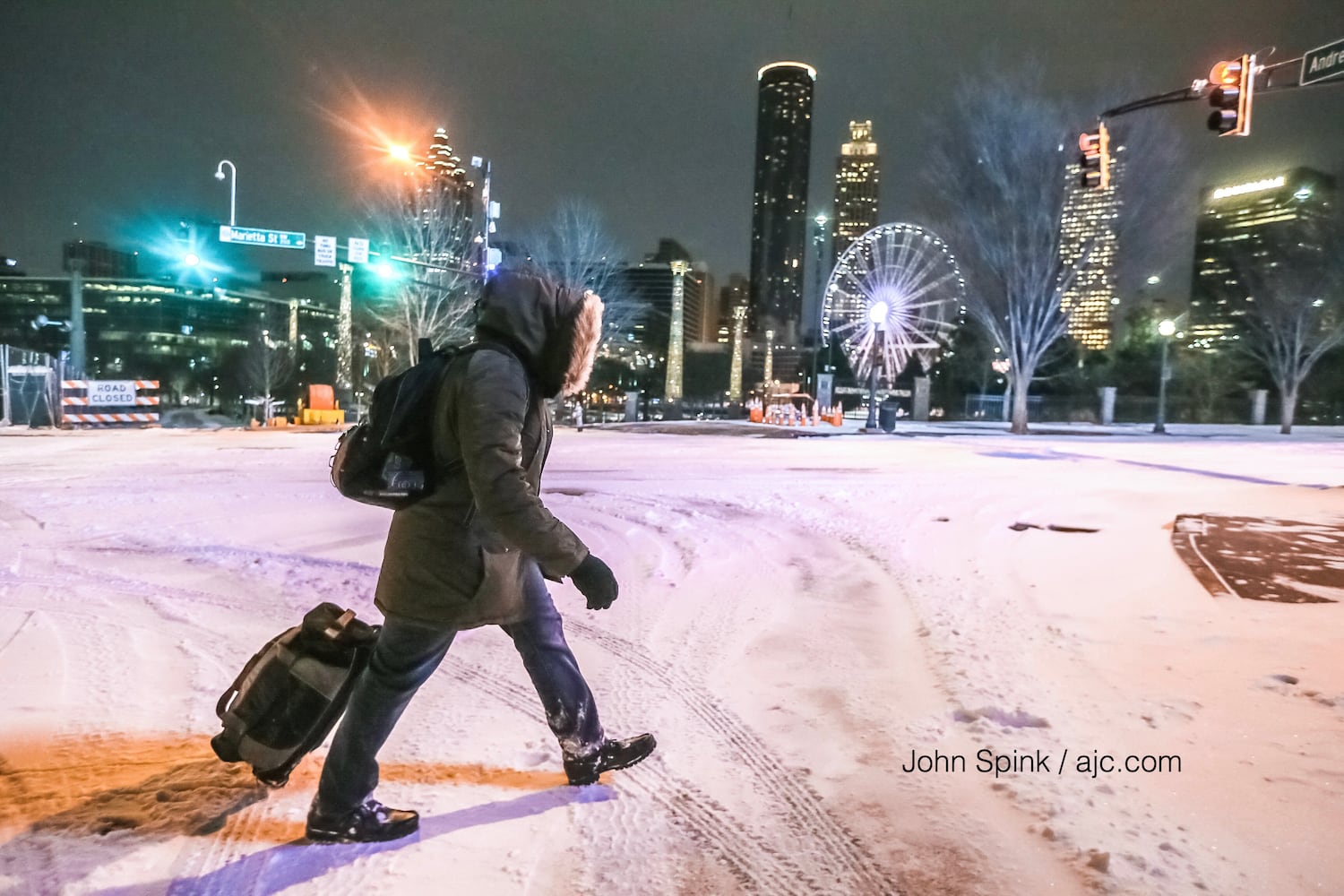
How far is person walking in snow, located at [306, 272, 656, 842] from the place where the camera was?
95.5 inches

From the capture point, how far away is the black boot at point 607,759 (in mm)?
3162

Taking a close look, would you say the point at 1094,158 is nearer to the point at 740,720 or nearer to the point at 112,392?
the point at 740,720

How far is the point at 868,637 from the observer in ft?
17.0

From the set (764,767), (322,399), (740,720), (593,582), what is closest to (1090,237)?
(322,399)

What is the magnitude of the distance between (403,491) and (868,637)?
3.53m

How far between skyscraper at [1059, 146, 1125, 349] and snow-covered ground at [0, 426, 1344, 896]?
23553 millimetres

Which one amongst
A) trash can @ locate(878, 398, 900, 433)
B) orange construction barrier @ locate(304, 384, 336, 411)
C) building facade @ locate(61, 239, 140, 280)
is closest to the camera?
orange construction barrier @ locate(304, 384, 336, 411)

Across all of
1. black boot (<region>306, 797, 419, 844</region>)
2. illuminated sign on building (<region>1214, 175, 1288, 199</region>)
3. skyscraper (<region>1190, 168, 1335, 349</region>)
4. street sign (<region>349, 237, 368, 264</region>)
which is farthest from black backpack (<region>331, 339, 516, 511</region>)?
illuminated sign on building (<region>1214, 175, 1288, 199</region>)

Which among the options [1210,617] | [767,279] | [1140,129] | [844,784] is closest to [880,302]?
[1140,129]

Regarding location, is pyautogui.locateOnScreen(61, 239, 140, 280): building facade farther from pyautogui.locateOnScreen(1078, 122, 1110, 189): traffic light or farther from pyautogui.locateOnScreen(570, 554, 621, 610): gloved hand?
pyautogui.locateOnScreen(570, 554, 621, 610): gloved hand

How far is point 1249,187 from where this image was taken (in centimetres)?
4278

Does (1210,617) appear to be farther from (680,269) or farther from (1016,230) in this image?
(680,269)

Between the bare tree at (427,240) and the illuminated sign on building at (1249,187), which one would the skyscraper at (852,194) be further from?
the bare tree at (427,240)

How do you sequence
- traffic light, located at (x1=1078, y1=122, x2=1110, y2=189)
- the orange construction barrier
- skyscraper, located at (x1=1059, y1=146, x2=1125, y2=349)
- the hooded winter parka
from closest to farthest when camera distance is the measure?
1. the hooded winter parka
2. traffic light, located at (x1=1078, y1=122, x2=1110, y2=189)
3. skyscraper, located at (x1=1059, y1=146, x2=1125, y2=349)
4. the orange construction barrier
